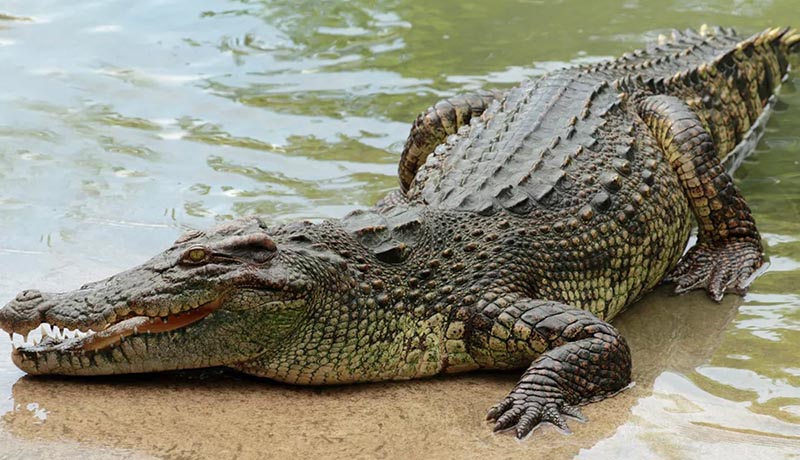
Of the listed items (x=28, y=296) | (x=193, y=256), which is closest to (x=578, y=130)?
(x=193, y=256)

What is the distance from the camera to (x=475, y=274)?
520cm

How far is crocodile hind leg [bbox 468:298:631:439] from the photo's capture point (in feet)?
15.6

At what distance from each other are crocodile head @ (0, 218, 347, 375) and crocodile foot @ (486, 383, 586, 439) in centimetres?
100

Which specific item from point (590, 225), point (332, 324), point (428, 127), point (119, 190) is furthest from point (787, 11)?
point (332, 324)

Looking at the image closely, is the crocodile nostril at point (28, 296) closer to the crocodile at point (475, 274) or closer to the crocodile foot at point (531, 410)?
the crocodile at point (475, 274)

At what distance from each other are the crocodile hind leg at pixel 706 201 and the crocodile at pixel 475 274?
0.01m

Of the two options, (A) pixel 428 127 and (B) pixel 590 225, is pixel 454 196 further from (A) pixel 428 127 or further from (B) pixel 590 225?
(A) pixel 428 127

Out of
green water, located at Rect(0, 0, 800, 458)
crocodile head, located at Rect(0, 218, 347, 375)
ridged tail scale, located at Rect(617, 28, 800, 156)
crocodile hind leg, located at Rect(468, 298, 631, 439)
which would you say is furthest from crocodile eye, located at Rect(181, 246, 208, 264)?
ridged tail scale, located at Rect(617, 28, 800, 156)

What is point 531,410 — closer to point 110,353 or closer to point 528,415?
point 528,415

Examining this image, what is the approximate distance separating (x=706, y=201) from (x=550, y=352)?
2.08m

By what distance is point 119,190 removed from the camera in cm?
741

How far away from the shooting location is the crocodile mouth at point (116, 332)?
4.70 meters

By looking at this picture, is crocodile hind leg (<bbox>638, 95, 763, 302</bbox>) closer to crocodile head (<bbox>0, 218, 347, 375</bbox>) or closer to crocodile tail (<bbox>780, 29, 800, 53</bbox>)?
crocodile head (<bbox>0, 218, 347, 375</bbox>)

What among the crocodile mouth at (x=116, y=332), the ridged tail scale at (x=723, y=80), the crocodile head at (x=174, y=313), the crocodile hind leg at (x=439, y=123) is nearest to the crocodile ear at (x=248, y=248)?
the crocodile head at (x=174, y=313)
